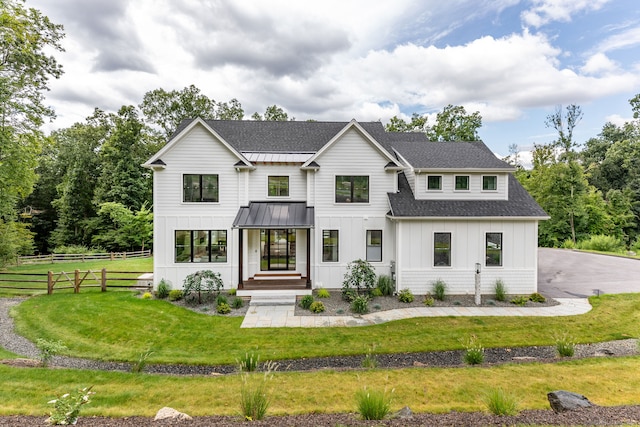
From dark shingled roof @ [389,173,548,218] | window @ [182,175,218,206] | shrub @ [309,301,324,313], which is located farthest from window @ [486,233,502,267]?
window @ [182,175,218,206]

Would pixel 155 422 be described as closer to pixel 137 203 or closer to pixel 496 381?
pixel 496 381

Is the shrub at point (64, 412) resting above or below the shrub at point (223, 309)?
above

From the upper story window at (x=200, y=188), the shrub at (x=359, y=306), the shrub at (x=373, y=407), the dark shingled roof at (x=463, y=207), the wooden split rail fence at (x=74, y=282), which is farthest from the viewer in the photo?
the upper story window at (x=200, y=188)

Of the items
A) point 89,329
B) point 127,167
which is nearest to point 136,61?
point 127,167

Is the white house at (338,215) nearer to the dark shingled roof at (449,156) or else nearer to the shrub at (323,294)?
the dark shingled roof at (449,156)

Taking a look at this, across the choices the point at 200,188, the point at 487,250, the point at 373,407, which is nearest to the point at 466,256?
the point at 487,250

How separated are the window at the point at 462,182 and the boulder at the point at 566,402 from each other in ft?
37.4

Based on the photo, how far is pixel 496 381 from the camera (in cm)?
671

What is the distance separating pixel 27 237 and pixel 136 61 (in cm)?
1738

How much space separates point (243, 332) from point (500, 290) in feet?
39.4

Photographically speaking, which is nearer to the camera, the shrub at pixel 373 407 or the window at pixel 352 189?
the shrub at pixel 373 407

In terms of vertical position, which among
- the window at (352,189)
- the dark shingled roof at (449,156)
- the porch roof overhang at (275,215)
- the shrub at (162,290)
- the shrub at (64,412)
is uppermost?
the dark shingled roof at (449,156)

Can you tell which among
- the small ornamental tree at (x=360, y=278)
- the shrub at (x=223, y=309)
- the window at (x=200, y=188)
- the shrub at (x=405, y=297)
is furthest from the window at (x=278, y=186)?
the shrub at (x=405, y=297)

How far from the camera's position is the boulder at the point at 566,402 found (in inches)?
197
